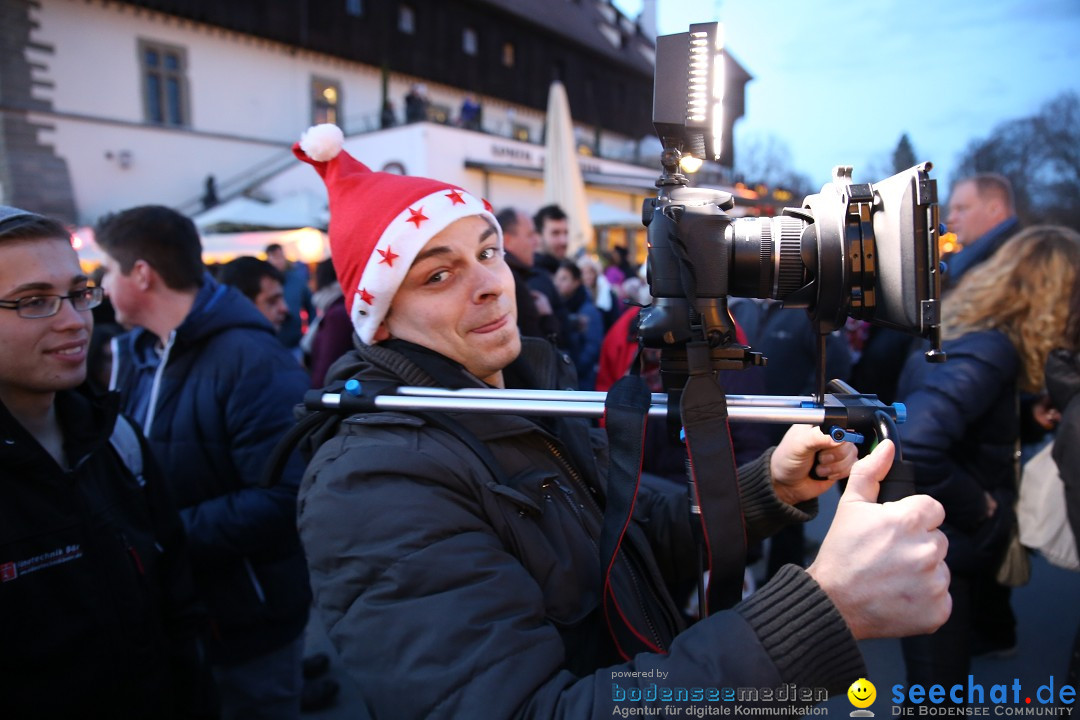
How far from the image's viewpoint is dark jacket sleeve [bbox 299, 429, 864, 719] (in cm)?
89

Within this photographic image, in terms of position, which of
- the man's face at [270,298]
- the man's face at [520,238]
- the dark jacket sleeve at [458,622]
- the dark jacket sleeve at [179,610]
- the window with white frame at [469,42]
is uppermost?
the window with white frame at [469,42]

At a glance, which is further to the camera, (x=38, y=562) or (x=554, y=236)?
(x=554, y=236)

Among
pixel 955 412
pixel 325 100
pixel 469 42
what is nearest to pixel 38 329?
pixel 955 412

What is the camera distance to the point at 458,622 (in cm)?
94

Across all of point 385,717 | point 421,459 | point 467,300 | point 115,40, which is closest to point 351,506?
point 421,459

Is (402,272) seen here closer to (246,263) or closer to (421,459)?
(421,459)

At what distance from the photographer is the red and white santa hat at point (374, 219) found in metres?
1.39

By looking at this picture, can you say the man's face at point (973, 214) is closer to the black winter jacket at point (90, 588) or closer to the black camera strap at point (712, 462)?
the black camera strap at point (712, 462)

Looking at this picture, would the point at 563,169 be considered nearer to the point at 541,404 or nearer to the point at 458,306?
the point at 458,306

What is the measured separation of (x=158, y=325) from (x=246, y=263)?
1.82 metres

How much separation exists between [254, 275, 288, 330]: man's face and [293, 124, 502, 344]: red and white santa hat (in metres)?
2.72

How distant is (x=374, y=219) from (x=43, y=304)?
87cm

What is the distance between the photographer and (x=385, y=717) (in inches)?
39.2

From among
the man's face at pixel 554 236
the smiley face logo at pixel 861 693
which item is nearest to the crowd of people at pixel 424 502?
the smiley face logo at pixel 861 693
